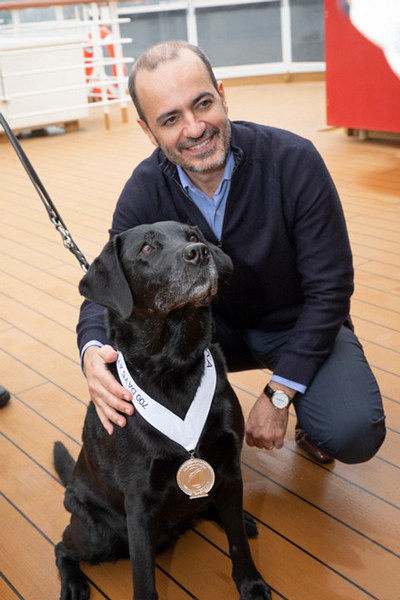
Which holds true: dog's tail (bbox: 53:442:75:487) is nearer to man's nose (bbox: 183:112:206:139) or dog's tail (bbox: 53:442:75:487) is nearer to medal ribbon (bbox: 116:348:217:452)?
medal ribbon (bbox: 116:348:217:452)

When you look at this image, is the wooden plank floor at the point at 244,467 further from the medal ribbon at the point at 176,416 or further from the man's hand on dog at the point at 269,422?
the medal ribbon at the point at 176,416

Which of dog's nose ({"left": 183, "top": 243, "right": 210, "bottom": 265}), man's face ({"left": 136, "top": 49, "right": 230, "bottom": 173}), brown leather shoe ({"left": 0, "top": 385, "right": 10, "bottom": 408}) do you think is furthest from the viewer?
brown leather shoe ({"left": 0, "top": 385, "right": 10, "bottom": 408})

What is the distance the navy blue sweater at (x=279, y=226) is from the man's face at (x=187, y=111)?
0.06 meters

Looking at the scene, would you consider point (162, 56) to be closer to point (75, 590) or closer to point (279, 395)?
point (279, 395)

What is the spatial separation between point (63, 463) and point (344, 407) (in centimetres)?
81

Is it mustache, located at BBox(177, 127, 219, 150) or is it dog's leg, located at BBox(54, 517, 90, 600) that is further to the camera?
mustache, located at BBox(177, 127, 219, 150)

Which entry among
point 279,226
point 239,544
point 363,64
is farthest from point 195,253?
point 363,64

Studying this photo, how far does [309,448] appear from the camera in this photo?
1947mm

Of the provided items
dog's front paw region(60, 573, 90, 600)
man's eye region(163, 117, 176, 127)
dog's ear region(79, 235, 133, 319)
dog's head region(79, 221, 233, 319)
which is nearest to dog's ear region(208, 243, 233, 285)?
dog's head region(79, 221, 233, 319)

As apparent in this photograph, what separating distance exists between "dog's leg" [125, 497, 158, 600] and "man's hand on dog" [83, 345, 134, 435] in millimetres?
180

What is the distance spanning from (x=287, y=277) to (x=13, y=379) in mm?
1262

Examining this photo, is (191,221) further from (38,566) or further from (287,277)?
(38,566)

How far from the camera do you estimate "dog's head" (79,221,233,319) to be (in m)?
1.34

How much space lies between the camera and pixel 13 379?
8.18ft
